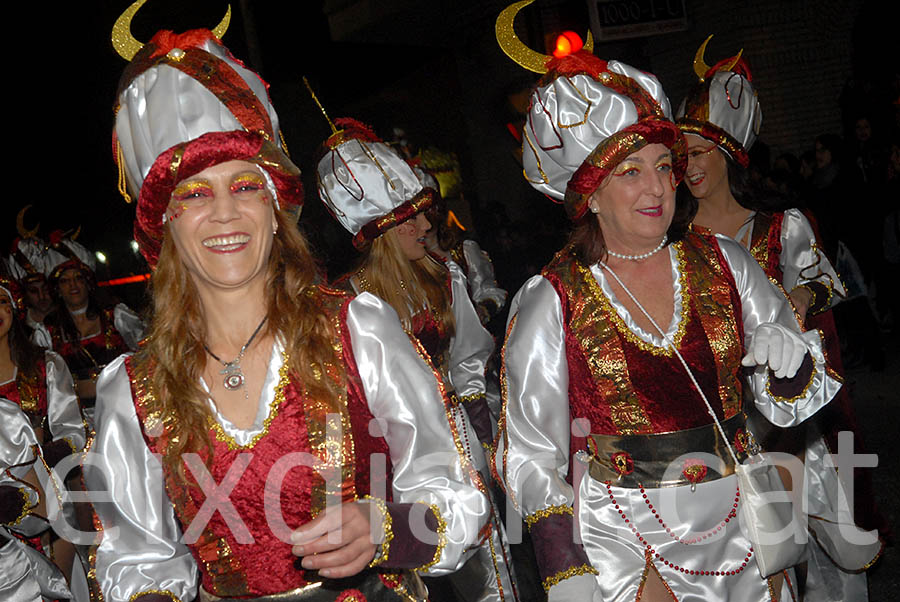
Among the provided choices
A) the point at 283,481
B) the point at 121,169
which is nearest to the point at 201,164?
the point at 121,169

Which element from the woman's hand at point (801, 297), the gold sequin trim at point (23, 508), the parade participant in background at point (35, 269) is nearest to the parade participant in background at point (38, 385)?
the gold sequin trim at point (23, 508)

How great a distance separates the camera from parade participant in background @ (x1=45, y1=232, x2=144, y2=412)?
7645mm

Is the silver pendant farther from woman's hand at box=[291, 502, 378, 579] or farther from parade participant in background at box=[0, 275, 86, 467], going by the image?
parade participant in background at box=[0, 275, 86, 467]

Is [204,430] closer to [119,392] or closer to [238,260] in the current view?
[119,392]

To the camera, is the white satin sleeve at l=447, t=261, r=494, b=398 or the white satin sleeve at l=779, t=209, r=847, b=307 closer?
the white satin sleeve at l=779, t=209, r=847, b=307

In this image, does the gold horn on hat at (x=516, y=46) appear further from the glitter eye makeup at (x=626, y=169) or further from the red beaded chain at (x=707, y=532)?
the red beaded chain at (x=707, y=532)

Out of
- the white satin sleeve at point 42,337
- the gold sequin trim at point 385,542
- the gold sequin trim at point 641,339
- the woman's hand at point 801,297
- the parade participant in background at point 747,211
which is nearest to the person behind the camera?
the gold sequin trim at point 385,542

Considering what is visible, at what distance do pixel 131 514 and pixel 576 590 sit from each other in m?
1.32

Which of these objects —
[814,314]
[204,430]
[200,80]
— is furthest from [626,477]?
[814,314]

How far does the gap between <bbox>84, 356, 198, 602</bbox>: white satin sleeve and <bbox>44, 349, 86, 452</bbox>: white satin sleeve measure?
3.76 m

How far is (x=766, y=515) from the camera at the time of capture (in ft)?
8.33

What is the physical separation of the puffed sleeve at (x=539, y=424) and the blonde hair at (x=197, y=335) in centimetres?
78

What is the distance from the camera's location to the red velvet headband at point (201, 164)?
2129mm

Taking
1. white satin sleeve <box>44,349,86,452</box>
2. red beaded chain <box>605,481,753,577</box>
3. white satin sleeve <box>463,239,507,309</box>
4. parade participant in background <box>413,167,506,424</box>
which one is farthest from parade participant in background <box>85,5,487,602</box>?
white satin sleeve <box>463,239,507,309</box>
